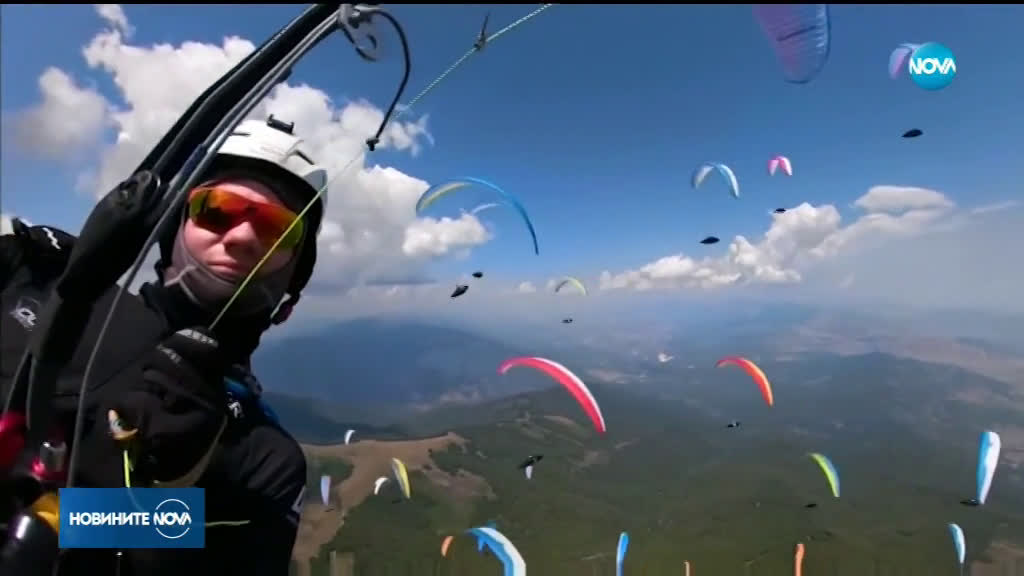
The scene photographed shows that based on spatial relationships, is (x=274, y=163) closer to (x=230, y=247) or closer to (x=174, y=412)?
(x=230, y=247)

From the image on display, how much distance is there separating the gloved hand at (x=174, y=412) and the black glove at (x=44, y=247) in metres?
0.83

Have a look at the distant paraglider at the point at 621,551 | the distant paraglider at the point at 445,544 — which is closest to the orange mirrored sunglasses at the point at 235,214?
the distant paraglider at the point at 621,551

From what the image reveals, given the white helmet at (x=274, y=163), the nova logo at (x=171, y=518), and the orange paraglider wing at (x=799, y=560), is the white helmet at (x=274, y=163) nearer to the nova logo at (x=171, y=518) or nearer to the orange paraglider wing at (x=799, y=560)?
the nova logo at (x=171, y=518)

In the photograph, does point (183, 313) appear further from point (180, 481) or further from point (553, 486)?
point (553, 486)

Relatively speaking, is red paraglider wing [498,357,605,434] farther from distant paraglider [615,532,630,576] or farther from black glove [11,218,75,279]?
distant paraglider [615,532,630,576]

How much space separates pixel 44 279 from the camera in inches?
91.7

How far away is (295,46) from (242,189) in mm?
729

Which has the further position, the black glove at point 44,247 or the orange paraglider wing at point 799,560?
the orange paraglider wing at point 799,560
